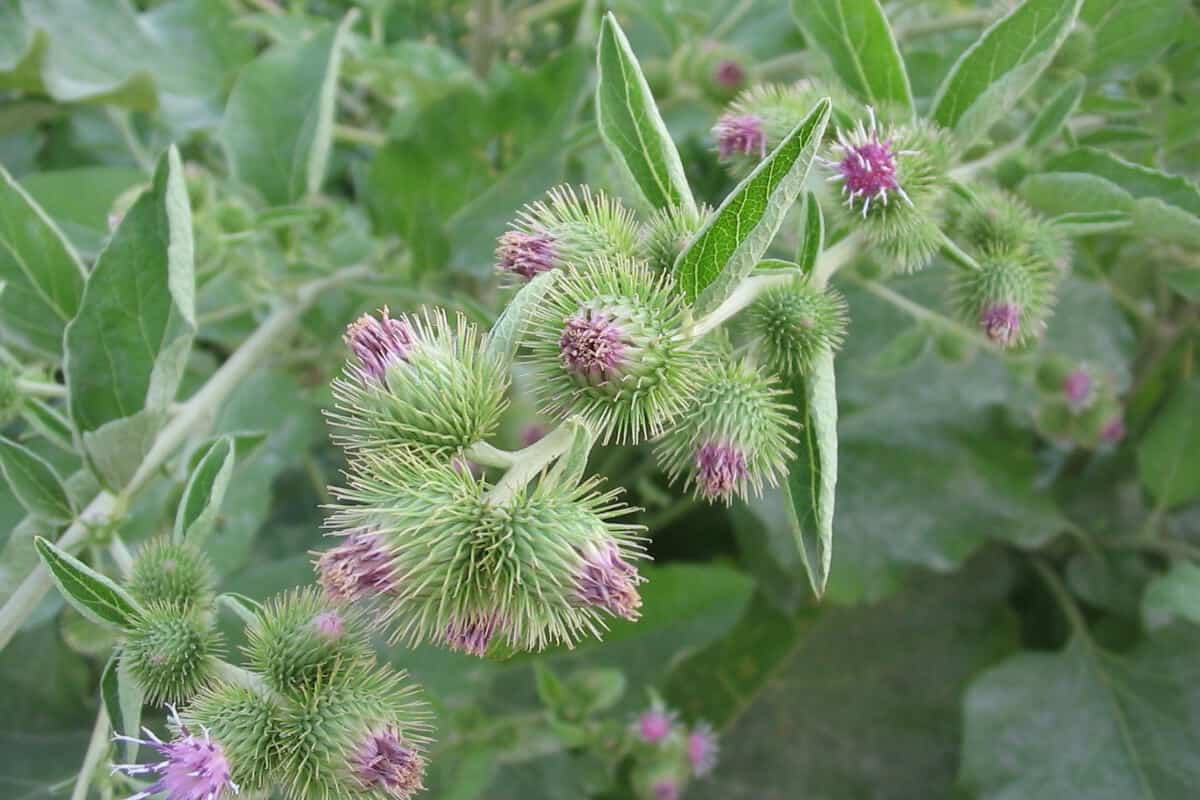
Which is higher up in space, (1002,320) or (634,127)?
(634,127)

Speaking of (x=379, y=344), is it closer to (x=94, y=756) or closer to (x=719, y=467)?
(x=719, y=467)

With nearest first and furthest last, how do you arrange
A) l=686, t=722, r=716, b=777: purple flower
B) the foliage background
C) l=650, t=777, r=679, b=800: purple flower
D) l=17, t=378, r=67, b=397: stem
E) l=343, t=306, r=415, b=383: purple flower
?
l=343, t=306, r=415, b=383: purple flower < l=17, t=378, r=67, b=397: stem < the foliage background < l=650, t=777, r=679, b=800: purple flower < l=686, t=722, r=716, b=777: purple flower

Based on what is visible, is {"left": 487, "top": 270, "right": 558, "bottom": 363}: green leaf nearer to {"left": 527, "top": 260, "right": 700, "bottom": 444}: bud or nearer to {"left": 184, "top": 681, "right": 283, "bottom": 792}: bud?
{"left": 527, "top": 260, "right": 700, "bottom": 444}: bud

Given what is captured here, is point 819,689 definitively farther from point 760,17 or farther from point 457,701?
point 760,17

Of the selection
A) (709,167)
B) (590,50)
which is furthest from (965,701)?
(590,50)

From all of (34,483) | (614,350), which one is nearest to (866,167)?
(614,350)

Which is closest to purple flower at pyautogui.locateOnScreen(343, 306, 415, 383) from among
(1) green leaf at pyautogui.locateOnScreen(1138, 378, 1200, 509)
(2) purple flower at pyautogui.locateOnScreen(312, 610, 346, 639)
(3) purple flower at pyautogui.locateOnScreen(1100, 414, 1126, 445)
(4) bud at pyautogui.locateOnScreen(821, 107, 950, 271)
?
(2) purple flower at pyautogui.locateOnScreen(312, 610, 346, 639)

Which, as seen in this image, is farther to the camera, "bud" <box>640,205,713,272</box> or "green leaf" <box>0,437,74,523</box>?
"green leaf" <box>0,437,74,523</box>
